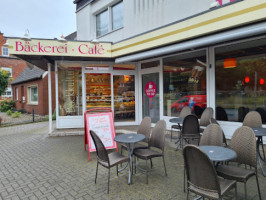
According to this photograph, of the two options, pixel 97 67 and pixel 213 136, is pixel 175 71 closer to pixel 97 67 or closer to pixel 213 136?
pixel 97 67

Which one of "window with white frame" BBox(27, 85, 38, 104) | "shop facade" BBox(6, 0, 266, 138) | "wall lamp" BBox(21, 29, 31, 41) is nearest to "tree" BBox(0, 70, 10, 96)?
"window with white frame" BBox(27, 85, 38, 104)

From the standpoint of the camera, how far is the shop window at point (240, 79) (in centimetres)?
502

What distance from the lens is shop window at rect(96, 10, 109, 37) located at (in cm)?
972

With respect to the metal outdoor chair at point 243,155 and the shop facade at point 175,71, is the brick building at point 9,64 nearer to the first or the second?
the shop facade at point 175,71

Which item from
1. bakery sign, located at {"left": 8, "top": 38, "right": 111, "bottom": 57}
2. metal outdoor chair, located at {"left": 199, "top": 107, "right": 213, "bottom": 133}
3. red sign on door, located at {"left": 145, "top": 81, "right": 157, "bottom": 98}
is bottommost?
metal outdoor chair, located at {"left": 199, "top": 107, "right": 213, "bottom": 133}

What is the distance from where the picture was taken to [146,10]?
7426 millimetres

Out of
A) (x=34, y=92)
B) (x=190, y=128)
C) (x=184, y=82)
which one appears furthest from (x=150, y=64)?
(x=34, y=92)

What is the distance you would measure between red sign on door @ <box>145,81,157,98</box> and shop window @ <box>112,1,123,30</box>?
3.32 m

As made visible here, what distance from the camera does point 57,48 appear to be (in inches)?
244

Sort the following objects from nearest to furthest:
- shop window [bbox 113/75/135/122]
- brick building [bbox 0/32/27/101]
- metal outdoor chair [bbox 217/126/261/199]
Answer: metal outdoor chair [bbox 217/126/261/199] → shop window [bbox 113/75/135/122] → brick building [bbox 0/32/27/101]

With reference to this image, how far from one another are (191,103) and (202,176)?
4550 mm

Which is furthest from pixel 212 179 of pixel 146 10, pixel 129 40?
pixel 146 10

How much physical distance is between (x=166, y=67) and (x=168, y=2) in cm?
223

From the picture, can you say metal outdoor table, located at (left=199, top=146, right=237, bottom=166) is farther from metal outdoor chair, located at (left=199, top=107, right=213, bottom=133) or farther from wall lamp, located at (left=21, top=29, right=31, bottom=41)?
wall lamp, located at (left=21, top=29, right=31, bottom=41)
